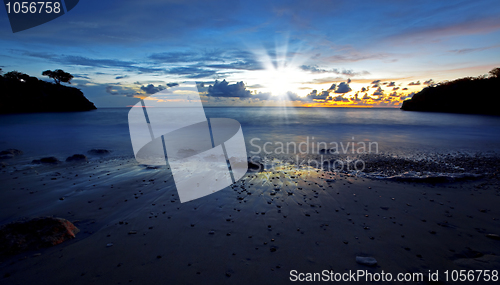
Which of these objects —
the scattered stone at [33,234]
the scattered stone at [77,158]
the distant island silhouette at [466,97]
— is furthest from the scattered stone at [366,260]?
the distant island silhouette at [466,97]

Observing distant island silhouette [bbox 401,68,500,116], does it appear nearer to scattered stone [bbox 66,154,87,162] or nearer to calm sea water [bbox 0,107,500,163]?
calm sea water [bbox 0,107,500,163]

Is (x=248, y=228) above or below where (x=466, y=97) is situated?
below

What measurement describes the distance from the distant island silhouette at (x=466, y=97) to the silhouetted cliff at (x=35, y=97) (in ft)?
397

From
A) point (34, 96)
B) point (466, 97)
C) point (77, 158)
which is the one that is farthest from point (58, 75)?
point (466, 97)

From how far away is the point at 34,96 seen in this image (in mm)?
53406

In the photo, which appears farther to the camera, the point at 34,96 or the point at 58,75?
the point at 58,75

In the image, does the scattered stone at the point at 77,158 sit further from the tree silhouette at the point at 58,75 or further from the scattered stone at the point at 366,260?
the tree silhouette at the point at 58,75

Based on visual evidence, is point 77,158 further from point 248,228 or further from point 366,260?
point 366,260

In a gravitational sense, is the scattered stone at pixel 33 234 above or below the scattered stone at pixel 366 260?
above

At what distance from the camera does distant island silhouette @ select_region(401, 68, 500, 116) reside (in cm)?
6112

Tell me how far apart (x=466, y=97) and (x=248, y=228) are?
9562 centimetres

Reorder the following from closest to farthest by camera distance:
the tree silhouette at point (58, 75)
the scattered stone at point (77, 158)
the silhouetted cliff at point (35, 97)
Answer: the scattered stone at point (77, 158)
the silhouetted cliff at point (35, 97)
the tree silhouette at point (58, 75)

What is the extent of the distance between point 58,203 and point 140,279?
373 cm

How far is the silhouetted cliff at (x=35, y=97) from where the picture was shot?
1929 inches
